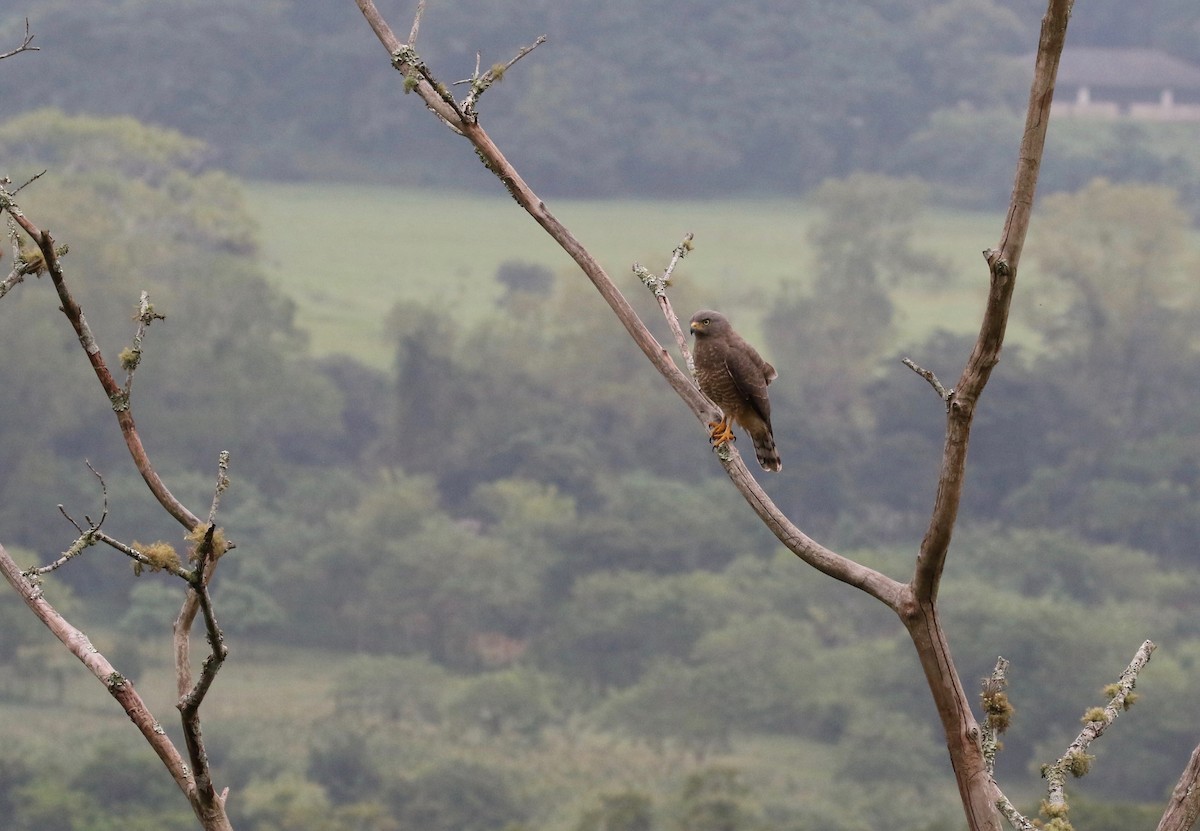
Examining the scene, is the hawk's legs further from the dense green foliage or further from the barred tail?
the dense green foliage

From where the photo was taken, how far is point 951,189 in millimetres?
61000

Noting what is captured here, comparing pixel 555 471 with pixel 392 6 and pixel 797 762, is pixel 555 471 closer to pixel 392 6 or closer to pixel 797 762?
pixel 797 762

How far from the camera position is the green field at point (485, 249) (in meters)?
50.1

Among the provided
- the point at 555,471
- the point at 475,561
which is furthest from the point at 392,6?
the point at 475,561

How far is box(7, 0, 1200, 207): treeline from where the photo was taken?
59375 mm

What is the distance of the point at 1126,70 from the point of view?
64.4 m

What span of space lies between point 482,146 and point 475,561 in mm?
33767

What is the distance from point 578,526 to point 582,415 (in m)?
7.02

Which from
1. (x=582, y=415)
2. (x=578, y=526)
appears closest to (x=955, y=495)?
(x=578, y=526)

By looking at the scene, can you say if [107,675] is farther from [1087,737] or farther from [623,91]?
[623,91]

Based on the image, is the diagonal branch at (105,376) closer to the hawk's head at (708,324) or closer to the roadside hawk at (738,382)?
the roadside hawk at (738,382)

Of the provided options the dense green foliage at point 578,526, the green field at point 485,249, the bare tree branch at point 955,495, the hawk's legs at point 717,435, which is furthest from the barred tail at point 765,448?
the green field at point 485,249

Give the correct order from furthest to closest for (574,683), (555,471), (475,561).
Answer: (555,471), (475,561), (574,683)

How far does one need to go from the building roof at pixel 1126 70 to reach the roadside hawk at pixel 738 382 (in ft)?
195
